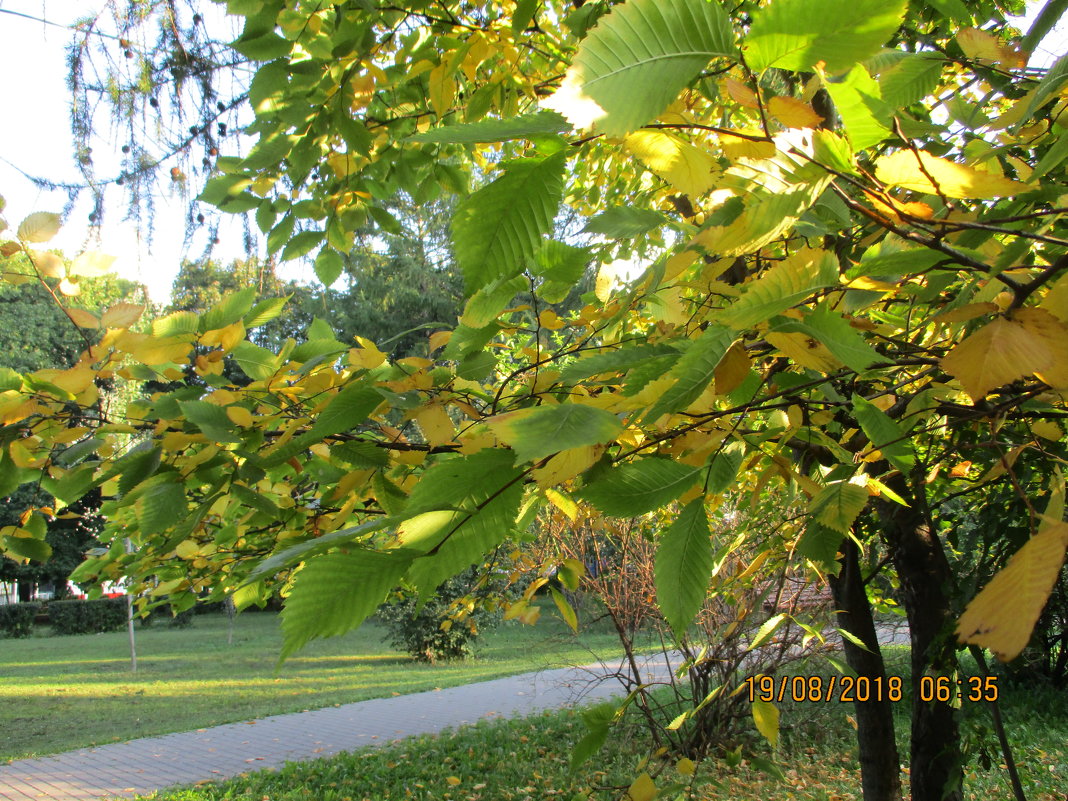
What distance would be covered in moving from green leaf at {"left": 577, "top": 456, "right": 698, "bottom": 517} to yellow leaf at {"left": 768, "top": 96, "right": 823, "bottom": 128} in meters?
0.37

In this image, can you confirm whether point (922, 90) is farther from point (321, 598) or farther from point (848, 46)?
point (321, 598)

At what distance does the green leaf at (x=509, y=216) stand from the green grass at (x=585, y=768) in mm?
5045

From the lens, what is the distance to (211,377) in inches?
51.8

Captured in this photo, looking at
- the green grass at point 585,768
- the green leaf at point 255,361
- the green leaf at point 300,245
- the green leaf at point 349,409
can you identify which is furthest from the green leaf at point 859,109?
the green grass at point 585,768

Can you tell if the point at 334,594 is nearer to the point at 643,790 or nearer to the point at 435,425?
the point at 435,425

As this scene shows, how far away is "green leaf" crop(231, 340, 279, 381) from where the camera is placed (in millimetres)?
1300

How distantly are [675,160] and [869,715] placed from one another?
291 cm

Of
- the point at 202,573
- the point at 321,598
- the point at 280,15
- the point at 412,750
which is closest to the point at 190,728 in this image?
the point at 412,750

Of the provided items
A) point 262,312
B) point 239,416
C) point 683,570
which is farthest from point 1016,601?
point 262,312

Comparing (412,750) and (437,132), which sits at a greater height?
(437,132)

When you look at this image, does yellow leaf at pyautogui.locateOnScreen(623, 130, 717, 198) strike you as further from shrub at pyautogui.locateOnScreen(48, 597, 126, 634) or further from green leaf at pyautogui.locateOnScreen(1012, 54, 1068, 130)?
shrub at pyautogui.locateOnScreen(48, 597, 126, 634)

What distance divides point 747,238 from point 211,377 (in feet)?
3.56

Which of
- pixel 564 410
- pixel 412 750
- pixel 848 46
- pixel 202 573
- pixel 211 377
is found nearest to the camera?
pixel 848 46

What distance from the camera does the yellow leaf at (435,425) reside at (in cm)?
105
